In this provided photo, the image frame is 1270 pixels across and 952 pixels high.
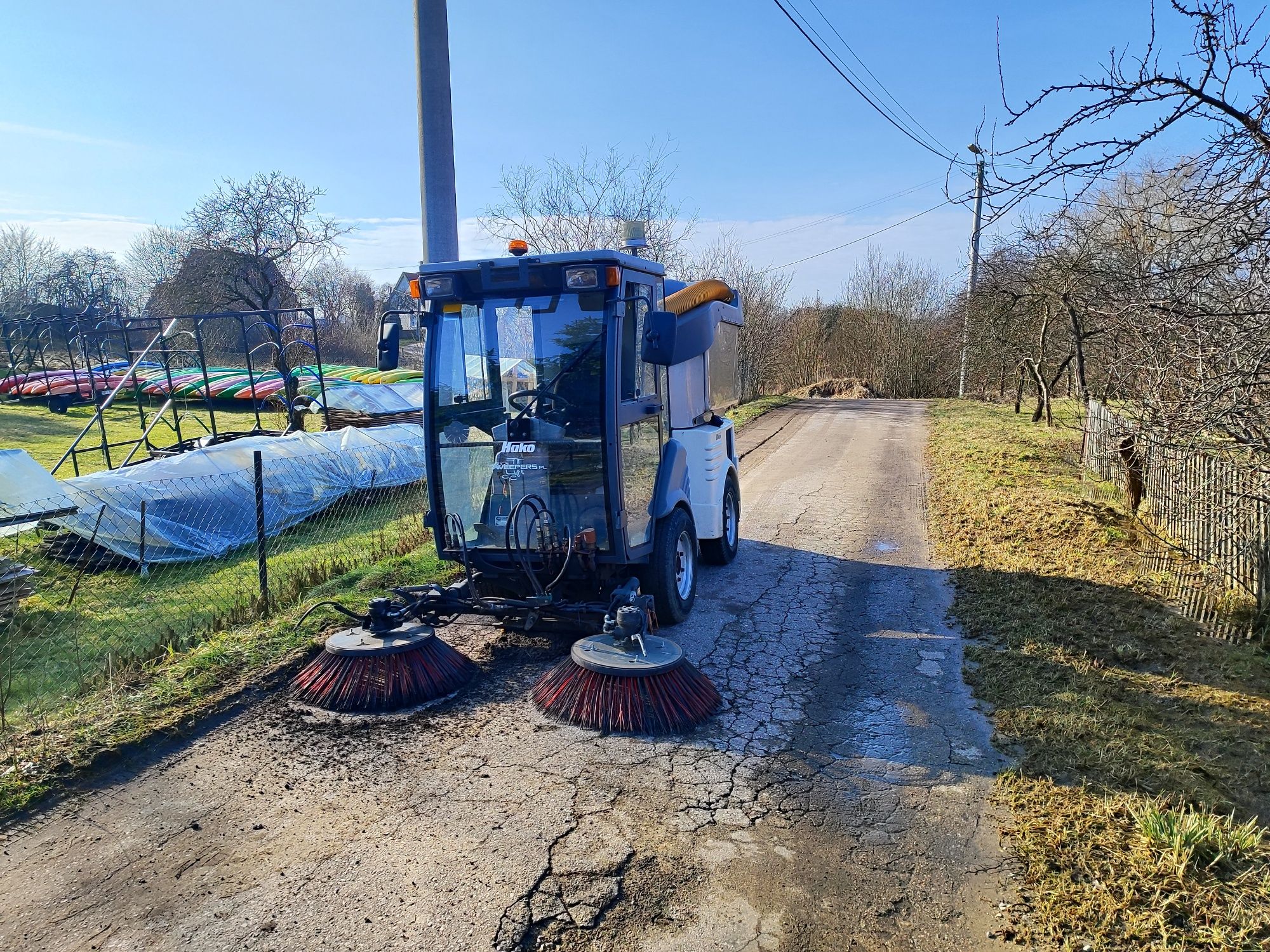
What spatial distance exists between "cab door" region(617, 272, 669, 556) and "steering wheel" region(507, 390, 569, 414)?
429 millimetres

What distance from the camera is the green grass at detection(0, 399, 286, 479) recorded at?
16.5 m

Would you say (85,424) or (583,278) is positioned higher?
(583,278)

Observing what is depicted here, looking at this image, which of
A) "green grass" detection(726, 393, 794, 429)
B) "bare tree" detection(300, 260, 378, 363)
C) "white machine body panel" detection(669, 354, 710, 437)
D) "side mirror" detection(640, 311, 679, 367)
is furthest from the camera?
"bare tree" detection(300, 260, 378, 363)

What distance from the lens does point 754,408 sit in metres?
24.1

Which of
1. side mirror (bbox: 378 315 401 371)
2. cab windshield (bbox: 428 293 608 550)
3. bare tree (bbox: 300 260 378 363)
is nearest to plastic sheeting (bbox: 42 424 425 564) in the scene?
side mirror (bbox: 378 315 401 371)

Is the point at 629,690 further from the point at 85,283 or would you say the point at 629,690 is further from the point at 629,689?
the point at 85,283

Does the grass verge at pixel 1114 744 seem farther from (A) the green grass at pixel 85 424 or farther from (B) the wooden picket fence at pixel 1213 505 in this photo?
(A) the green grass at pixel 85 424

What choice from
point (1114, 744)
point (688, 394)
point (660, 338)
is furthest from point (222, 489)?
point (1114, 744)

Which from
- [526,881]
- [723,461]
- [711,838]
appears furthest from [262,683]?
[723,461]

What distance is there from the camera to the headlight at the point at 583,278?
200 inches

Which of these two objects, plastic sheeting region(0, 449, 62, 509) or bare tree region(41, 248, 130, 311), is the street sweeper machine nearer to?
plastic sheeting region(0, 449, 62, 509)

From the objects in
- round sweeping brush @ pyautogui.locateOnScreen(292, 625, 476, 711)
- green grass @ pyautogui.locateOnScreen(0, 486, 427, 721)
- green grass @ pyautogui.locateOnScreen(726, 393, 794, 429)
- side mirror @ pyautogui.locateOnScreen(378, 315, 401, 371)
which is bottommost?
green grass @ pyautogui.locateOnScreen(0, 486, 427, 721)

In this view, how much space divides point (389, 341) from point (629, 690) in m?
2.93

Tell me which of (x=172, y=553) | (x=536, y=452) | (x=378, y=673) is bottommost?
(x=172, y=553)
